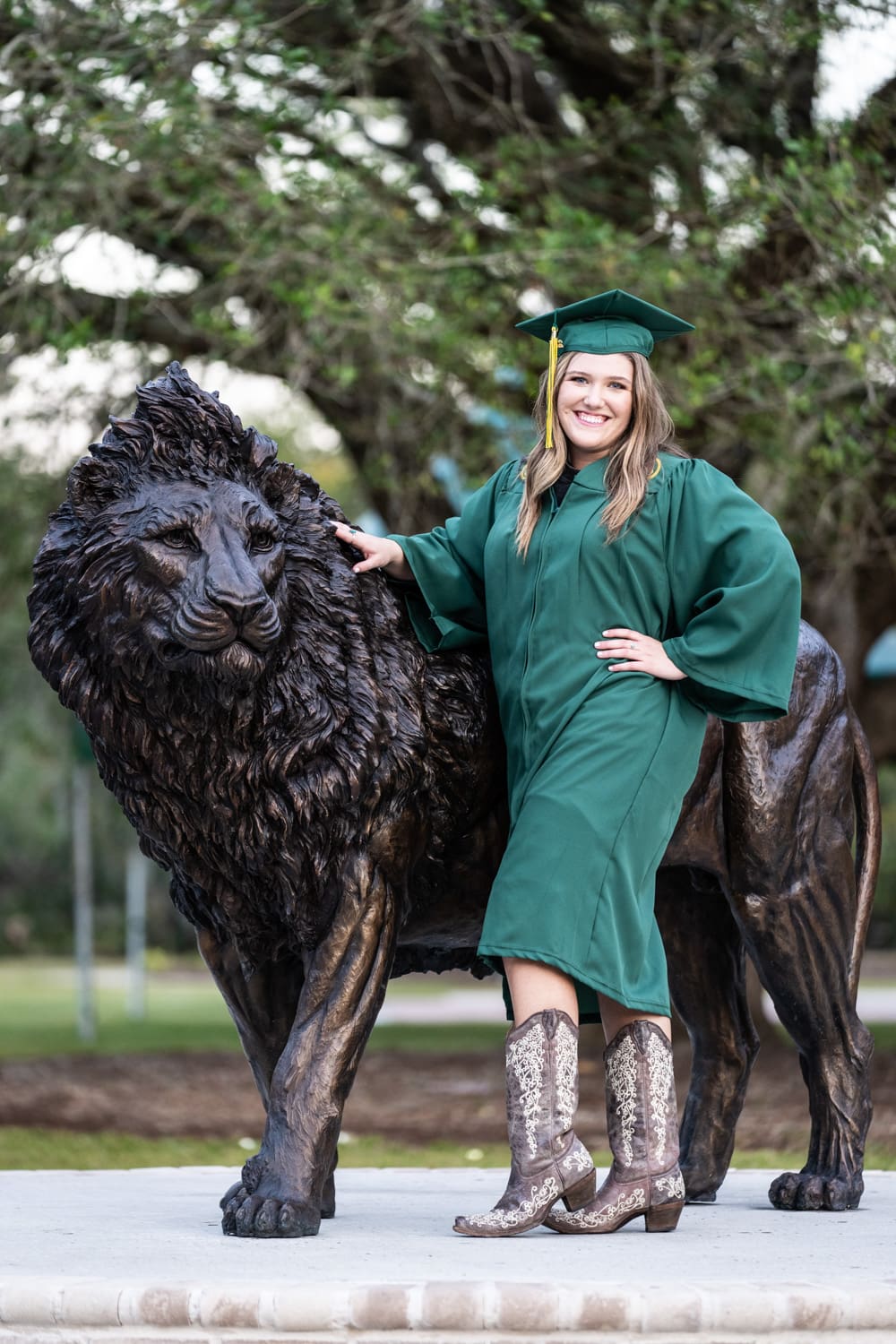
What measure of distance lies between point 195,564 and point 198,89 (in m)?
5.79

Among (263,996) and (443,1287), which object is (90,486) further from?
(443,1287)

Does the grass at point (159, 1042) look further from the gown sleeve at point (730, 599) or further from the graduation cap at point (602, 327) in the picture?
the graduation cap at point (602, 327)

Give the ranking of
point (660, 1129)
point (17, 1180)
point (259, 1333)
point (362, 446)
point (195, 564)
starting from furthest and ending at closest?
point (362, 446) → point (17, 1180) → point (660, 1129) → point (195, 564) → point (259, 1333)

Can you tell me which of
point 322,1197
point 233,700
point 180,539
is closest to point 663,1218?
point 322,1197

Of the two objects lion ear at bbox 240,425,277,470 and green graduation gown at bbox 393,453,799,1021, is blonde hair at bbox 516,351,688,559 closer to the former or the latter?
green graduation gown at bbox 393,453,799,1021

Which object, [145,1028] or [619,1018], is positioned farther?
[145,1028]

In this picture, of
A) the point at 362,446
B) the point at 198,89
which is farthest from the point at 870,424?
the point at 198,89

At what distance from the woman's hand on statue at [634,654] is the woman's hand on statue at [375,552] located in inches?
23.2

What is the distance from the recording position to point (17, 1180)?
17.7 ft

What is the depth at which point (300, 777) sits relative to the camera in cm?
399

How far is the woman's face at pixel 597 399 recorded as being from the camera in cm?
415

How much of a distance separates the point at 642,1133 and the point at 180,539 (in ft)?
5.60

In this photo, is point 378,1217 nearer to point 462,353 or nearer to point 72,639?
point 72,639

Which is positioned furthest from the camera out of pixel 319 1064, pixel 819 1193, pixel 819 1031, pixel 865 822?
pixel 865 822
